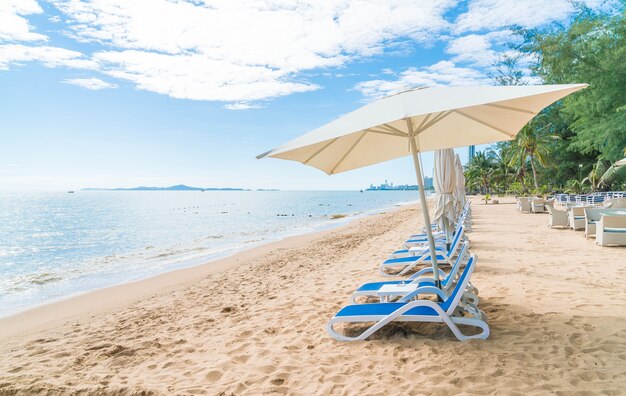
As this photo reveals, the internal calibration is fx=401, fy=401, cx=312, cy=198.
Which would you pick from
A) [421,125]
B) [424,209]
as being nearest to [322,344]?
[424,209]

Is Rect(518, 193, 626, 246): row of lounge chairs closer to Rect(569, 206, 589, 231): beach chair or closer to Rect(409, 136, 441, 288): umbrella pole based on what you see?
Rect(569, 206, 589, 231): beach chair

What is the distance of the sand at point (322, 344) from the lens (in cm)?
313

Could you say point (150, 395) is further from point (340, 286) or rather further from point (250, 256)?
point (250, 256)

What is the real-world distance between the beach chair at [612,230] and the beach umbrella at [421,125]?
5.39 metres

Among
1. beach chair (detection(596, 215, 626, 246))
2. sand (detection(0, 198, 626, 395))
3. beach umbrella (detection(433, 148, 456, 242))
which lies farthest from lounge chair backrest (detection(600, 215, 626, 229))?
beach umbrella (detection(433, 148, 456, 242))

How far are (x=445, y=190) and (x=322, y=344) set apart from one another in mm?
5144

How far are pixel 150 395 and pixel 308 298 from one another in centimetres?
307

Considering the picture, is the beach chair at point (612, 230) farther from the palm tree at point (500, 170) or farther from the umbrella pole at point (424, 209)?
the palm tree at point (500, 170)

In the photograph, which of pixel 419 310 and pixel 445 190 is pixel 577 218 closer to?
pixel 445 190

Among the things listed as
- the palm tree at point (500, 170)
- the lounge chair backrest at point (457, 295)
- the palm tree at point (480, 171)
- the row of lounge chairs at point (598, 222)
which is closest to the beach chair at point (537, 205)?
the row of lounge chairs at point (598, 222)

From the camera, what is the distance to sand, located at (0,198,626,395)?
3129 millimetres

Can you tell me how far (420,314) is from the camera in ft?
12.4

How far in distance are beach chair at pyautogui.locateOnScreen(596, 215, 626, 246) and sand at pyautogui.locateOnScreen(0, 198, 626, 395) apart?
3.68 feet

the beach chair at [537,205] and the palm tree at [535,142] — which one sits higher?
the palm tree at [535,142]
